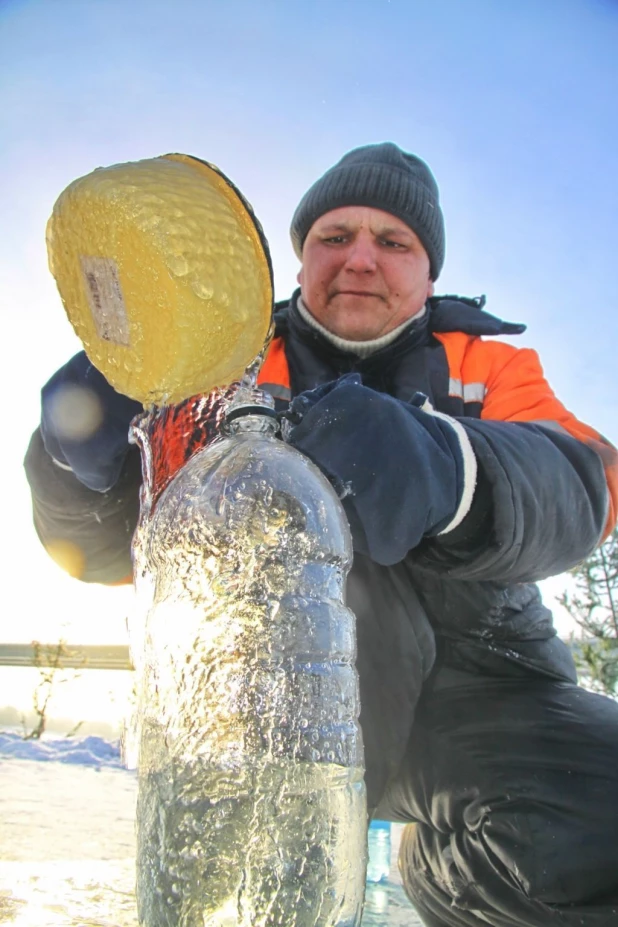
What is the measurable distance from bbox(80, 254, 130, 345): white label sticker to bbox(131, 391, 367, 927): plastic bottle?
0.68 feet

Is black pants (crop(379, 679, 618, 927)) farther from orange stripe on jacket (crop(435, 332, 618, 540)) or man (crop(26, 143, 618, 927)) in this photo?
orange stripe on jacket (crop(435, 332, 618, 540))

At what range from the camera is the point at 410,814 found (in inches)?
63.5

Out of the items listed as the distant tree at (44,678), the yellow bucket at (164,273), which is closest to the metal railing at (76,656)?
the distant tree at (44,678)

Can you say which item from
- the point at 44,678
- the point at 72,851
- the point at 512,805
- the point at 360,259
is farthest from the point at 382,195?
the point at 44,678

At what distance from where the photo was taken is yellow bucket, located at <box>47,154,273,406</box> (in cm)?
84

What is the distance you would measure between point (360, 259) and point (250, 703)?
1601mm

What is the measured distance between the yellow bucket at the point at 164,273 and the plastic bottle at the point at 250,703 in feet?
0.38

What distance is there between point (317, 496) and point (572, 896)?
3.27 feet

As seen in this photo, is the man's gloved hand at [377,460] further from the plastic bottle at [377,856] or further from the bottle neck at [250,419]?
the plastic bottle at [377,856]

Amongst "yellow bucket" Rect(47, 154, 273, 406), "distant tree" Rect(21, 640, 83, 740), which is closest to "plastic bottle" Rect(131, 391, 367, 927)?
"yellow bucket" Rect(47, 154, 273, 406)

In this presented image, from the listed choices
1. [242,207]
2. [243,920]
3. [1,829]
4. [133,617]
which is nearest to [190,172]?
[242,207]

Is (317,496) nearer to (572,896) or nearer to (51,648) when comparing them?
(572,896)

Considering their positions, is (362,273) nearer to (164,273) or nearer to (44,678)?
(164,273)

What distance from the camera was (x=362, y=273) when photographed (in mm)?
2025
